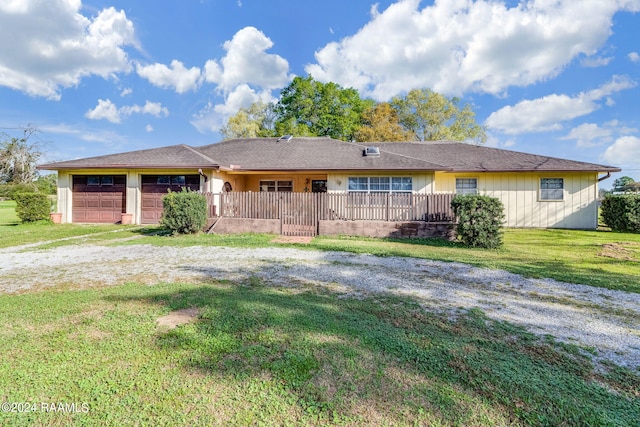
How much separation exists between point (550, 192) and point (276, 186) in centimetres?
1334

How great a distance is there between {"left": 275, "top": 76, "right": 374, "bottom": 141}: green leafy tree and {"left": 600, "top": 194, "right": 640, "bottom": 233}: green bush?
22.9 m

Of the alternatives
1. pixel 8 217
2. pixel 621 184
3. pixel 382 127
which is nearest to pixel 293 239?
pixel 8 217

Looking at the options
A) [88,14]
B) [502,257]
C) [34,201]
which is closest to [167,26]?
[88,14]

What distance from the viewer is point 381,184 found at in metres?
13.9

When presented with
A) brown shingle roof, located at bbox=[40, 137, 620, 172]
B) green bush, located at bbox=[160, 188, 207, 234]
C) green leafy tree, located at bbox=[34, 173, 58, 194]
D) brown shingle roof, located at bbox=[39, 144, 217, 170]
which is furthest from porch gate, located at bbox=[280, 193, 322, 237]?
green leafy tree, located at bbox=[34, 173, 58, 194]

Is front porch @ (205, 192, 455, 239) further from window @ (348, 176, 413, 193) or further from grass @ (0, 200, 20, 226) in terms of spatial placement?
grass @ (0, 200, 20, 226)

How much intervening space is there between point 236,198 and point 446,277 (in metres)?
8.54

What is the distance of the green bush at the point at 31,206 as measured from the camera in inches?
535

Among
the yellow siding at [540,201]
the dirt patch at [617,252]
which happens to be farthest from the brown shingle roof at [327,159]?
the dirt patch at [617,252]

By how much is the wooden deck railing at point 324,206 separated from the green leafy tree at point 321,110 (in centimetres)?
2178

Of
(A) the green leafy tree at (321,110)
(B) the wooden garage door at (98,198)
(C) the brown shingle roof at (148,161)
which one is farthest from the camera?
(A) the green leafy tree at (321,110)

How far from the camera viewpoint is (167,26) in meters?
17.9

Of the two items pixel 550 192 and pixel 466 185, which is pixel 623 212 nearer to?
pixel 550 192

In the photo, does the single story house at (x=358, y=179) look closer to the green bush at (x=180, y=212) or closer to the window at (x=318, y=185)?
the window at (x=318, y=185)
